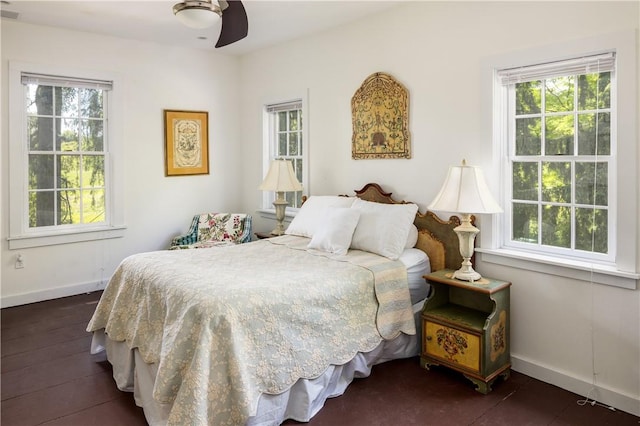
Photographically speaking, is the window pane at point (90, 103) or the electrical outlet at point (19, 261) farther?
the window pane at point (90, 103)

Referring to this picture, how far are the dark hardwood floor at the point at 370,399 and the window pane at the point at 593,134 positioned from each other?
4.97 ft

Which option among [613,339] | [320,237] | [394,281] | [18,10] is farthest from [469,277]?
[18,10]

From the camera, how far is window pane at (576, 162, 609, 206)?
2.73 m

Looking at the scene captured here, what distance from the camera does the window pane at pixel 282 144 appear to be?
17.7ft

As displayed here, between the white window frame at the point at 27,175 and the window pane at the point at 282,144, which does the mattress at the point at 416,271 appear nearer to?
the window pane at the point at 282,144

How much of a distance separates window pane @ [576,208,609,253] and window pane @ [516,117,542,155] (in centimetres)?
51

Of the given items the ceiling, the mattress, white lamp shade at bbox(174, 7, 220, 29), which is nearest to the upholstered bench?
the ceiling

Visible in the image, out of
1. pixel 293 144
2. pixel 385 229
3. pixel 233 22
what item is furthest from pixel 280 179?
pixel 233 22

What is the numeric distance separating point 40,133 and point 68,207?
2.61 ft

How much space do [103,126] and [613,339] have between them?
494 cm

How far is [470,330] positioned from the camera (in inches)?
110

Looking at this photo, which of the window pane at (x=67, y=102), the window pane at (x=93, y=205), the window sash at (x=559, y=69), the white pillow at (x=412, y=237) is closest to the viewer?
the window sash at (x=559, y=69)

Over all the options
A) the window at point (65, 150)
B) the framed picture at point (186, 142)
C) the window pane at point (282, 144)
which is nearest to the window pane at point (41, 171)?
the window at point (65, 150)

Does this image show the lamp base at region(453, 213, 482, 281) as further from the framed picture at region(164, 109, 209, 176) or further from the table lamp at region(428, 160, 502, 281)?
the framed picture at region(164, 109, 209, 176)
